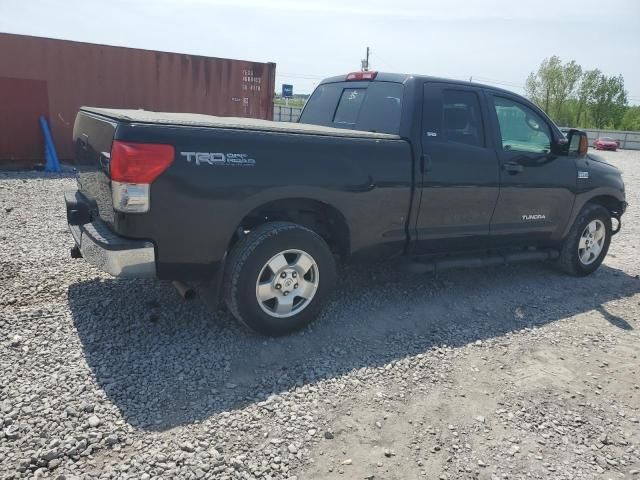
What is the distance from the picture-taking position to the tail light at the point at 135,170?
3.08 meters

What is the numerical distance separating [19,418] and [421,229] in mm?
3116

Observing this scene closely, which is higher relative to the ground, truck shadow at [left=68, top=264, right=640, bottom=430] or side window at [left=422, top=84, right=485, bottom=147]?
side window at [left=422, top=84, right=485, bottom=147]

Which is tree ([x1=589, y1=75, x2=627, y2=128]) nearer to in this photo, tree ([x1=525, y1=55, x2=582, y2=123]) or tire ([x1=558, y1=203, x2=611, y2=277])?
tree ([x1=525, y1=55, x2=582, y2=123])

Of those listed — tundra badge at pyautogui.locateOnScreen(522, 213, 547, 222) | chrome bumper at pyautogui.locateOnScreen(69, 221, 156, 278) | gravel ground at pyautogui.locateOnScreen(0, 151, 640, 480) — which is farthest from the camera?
tundra badge at pyautogui.locateOnScreen(522, 213, 547, 222)

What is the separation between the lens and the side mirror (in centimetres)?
533

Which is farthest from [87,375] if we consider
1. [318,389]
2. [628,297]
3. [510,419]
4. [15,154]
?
[15,154]

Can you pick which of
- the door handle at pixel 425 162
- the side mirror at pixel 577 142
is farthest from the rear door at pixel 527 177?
the door handle at pixel 425 162

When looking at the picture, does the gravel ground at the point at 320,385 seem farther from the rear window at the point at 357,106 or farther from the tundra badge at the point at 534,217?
the rear window at the point at 357,106

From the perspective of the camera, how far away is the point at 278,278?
374 centimetres

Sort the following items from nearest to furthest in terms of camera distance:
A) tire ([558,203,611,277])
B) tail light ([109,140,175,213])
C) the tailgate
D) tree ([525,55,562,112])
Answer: tail light ([109,140,175,213]), the tailgate, tire ([558,203,611,277]), tree ([525,55,562,112])

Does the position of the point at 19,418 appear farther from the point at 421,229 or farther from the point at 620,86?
the point at 620,86

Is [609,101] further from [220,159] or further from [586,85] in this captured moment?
[220,159]

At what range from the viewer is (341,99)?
5.23 m

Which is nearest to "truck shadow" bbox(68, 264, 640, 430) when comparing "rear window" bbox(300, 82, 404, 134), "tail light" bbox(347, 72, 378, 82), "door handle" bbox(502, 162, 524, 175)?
"door handle" bbox(502, 162, 524, 175)
